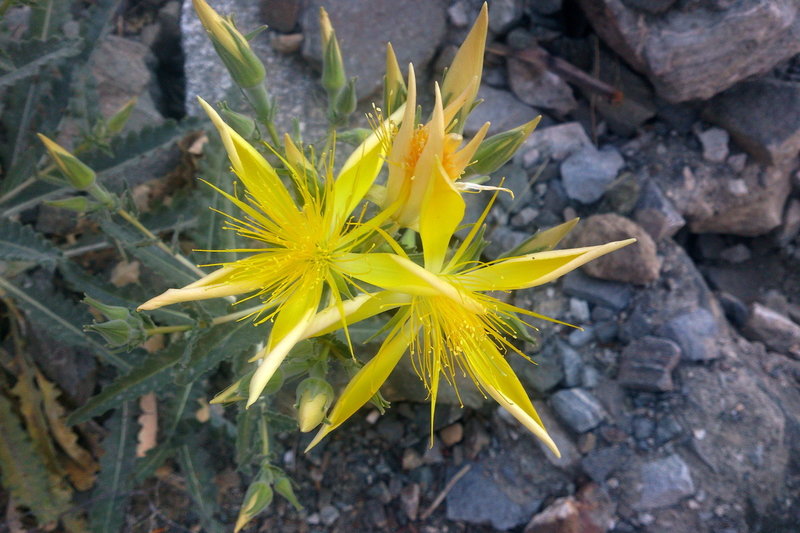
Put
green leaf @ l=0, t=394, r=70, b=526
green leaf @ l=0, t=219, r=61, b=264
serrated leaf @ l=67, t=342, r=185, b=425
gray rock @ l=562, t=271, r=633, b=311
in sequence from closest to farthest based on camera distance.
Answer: serrated leaf @ l=67, t=342, r=185, b=425 → green leaf @ l=0, t=219, r=61, b=264 → green leaf @ l=0, t=394, r=70, b=526 → gray rock @ l=562, t=271, r=633, b=311

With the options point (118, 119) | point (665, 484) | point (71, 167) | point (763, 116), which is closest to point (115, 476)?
point (71, 167)

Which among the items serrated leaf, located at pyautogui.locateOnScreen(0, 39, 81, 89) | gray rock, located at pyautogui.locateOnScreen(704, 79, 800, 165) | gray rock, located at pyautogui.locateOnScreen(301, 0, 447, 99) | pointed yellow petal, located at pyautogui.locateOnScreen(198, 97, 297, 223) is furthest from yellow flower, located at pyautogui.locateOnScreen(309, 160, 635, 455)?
gray rock, located at pyautogui.locateOnScreen(704, 79, 800, 165)

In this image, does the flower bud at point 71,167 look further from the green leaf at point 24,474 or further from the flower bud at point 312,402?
the green leaf at point 24,474

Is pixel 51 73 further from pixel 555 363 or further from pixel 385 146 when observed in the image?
pixel 555 363

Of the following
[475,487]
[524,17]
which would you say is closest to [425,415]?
[475,487]

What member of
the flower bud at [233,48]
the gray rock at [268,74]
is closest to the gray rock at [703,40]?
the gray rock at [268,74]

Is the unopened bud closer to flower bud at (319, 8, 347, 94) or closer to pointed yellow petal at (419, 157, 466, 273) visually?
flower bud at (319, 8, 347, 94)

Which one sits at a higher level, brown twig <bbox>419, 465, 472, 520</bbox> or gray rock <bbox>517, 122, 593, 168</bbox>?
gray rock <bbox>517, 122, 593, 168</bbox>
